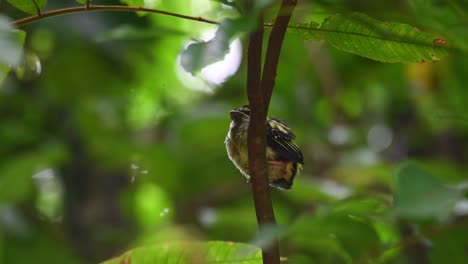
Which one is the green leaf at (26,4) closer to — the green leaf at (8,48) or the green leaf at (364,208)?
the green leaf at (8,48)

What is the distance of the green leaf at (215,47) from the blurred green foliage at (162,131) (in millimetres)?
Answer: 2323

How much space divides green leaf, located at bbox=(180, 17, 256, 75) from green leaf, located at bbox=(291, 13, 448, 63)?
29 centimetres

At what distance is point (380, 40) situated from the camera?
1.43 m

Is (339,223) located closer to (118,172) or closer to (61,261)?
(61,261)

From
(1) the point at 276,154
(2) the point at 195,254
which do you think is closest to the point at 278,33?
(2) the point at 195,254

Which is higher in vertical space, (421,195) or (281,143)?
(421,195)

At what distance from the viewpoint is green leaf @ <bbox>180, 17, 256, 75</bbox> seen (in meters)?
1.12

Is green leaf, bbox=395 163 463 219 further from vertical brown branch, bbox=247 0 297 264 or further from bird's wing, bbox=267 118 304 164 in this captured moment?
bird's wing, bbox=267 118 304 164

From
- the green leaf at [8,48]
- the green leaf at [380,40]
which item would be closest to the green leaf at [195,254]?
the green leaf at [380,40]

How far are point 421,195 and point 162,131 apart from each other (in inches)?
138

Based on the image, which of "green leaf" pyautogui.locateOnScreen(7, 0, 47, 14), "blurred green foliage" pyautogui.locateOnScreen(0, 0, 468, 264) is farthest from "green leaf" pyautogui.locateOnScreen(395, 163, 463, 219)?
"blurred green foliage" pyautogui.locateOnScreen(0, 0, 468, 264)

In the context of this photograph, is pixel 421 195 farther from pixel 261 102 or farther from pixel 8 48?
pixel 8 48

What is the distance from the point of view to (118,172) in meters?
4.83

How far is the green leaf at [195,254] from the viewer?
1627 millimetres
